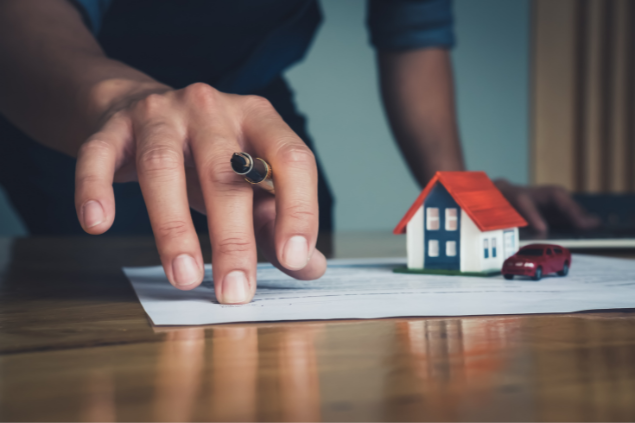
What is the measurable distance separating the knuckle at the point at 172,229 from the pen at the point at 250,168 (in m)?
0.07

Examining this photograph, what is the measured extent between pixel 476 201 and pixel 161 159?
38cm

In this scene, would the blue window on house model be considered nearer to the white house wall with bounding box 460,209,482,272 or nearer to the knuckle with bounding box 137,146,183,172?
the white house wall with bounding box 460,209,482,272

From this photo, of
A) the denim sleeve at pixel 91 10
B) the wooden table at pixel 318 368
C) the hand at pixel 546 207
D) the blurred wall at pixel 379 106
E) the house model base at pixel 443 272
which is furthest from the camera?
the blurred wall at pixel 379 106

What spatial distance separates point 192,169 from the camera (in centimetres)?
68

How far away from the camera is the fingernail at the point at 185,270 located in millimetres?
496

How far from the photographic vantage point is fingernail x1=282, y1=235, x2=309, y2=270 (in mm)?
506

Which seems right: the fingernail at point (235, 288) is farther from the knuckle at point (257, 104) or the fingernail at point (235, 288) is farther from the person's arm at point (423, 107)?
the person's arm at point (423, 107)

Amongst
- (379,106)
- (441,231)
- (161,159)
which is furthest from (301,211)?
(379,106)

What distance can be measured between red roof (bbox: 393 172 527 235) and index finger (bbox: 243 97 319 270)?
0.66ft

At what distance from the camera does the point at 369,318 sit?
0.42 meters

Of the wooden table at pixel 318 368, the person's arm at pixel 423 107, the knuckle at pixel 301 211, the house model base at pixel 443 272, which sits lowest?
the house model base at pixel 443 272

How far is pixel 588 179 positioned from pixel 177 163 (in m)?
4.10

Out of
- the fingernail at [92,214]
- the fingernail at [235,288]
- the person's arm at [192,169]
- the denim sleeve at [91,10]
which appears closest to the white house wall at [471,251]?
the person's arm at [192,169]

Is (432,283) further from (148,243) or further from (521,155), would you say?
(521,155)
